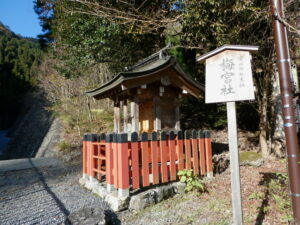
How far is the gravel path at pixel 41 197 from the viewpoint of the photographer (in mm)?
3463

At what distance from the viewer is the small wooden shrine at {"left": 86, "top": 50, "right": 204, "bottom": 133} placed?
5.07m

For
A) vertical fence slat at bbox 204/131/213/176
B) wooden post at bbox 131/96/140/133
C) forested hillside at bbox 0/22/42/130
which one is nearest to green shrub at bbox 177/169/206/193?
vertical fence slat at bbox 204/131/213/176

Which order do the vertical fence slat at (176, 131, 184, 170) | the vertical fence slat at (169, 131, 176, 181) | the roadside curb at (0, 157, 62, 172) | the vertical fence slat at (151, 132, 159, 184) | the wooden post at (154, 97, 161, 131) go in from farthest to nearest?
the roadside curb at (0, 157, 62, 172) < the wooden post at (154, 97, 161, 131) < the vertical fence slat at (176, 131, 184, 170) < the vertical fence slat at (169, 131, 176, 181) < the vertical fence slat at (151, 132, 159, 184)

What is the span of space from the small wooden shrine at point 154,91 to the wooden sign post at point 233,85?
8.30 ft

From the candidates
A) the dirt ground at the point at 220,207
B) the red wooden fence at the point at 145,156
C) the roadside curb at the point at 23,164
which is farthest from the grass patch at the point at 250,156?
the roadside curb at the point at 23,164

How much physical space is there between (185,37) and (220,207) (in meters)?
5.40

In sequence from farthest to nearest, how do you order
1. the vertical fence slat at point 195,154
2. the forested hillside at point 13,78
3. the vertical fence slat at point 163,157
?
the forested hillside at point 13,78, the vertical fence slat at point 195,154, the vertical fence slat at point 163,157

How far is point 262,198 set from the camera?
3.58 metres

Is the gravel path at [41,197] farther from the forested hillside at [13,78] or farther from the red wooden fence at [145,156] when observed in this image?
the forested hillside at [13,78]

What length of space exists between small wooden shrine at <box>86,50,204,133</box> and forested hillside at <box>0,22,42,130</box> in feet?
81.6

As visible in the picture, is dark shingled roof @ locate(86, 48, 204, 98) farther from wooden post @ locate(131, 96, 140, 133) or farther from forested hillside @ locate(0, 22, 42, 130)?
forested hillside @ locate(0, 22, 42, 130)

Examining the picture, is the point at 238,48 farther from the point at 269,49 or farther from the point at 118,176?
the point at 269,49

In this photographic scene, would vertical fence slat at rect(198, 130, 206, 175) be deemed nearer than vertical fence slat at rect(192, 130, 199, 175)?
No

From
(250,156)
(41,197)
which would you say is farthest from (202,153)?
(41,197)
